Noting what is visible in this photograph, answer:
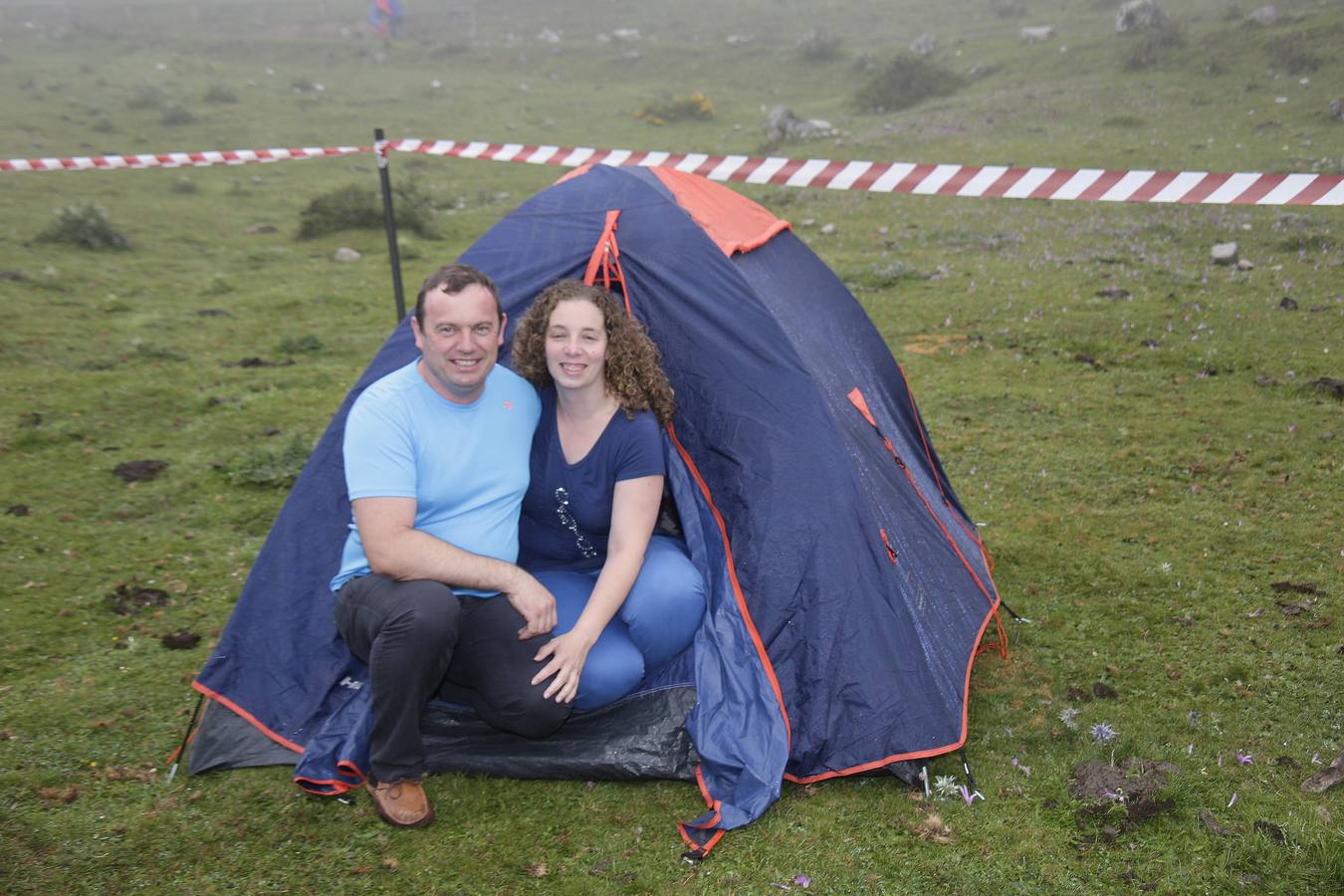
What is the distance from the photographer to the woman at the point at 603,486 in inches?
165

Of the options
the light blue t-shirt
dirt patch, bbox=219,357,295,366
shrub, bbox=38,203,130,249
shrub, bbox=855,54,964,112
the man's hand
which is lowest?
the man's hand

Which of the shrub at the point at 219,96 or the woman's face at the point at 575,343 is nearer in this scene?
the woman's face at the point at 575,343

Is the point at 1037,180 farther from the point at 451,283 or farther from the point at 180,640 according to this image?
the point at 180,640

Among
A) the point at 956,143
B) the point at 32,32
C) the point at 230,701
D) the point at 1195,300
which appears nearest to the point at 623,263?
the point at 230,701

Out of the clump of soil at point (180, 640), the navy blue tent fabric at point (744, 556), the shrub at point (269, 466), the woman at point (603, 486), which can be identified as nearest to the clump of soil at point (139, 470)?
the shrub at point (269, 466)

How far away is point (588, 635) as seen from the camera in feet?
13.5

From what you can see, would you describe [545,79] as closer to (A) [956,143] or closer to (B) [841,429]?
(A) [956,143]

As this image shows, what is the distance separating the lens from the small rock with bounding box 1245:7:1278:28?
1003 inches

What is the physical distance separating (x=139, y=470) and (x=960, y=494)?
618 cm

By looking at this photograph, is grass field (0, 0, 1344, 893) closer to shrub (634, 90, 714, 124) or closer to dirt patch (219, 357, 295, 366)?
dirt patch (219, 357, 295, 366)

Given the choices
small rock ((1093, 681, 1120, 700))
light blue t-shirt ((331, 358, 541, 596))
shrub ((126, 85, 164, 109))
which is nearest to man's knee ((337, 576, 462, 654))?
light blue t-shirt ((331, 358, 541, 596))

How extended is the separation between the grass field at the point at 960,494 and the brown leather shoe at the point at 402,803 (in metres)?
0.07

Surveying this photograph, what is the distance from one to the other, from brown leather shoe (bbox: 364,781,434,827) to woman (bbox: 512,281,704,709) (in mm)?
700

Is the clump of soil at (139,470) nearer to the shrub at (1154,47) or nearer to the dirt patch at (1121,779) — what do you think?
the dirt patch at (1121,779)
